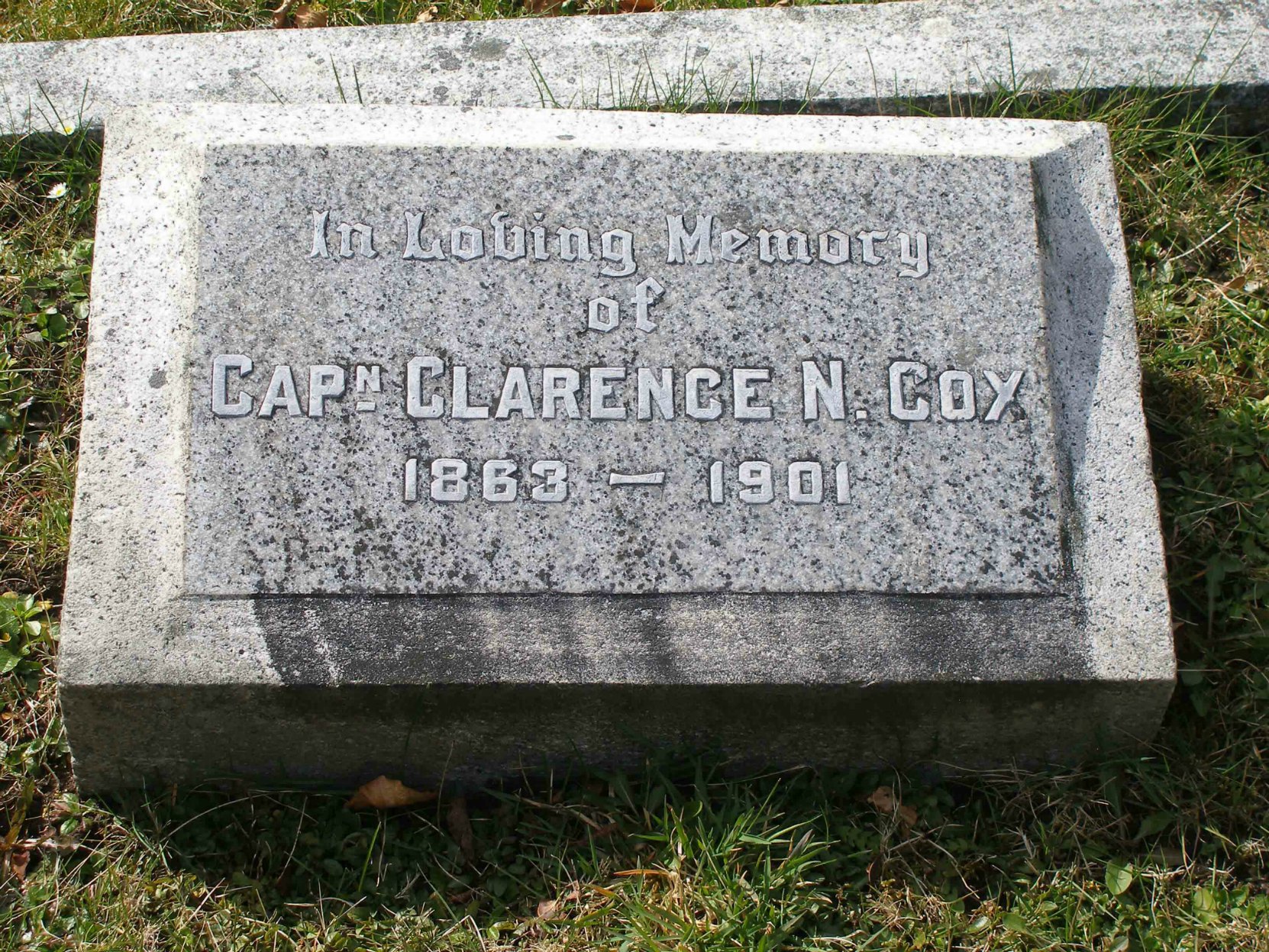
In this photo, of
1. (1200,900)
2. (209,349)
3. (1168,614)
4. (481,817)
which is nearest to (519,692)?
(481,817)

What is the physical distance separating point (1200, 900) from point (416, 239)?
1680 millimetres

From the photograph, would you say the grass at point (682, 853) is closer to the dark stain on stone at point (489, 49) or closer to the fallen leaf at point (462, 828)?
the fallen leaf at point (462, 828)

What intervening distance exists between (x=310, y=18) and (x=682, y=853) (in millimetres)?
2284

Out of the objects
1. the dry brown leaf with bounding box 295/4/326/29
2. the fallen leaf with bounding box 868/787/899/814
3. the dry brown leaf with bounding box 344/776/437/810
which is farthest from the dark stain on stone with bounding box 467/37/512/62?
the fallen leaf with bounding box 868/787/899/814

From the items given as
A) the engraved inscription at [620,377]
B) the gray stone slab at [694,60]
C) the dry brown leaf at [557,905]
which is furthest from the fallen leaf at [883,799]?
the gray stone slab at [694,60]

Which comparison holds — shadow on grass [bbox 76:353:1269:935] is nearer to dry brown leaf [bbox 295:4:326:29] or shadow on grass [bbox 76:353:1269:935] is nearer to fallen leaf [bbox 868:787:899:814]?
fallen leaf [bbox 868:787:899:814]

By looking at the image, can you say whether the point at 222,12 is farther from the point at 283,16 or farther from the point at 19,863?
the point at 19,863

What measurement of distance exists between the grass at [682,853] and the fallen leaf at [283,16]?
1504 millimetres

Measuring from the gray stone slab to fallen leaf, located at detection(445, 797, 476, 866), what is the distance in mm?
1544

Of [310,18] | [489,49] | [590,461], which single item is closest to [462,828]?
[590,461]

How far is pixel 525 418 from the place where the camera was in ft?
6.22

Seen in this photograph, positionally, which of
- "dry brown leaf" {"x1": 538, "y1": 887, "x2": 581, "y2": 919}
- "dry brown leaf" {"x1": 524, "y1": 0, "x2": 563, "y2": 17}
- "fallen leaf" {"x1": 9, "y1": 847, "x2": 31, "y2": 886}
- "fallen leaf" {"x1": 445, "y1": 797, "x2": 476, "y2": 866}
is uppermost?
"dry brown leaf" {"x1": 524, "y1": 0, "x2": 563, "y2": 17}

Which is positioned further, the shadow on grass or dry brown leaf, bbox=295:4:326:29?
dry brown leaf, bbox=295:4:326:29

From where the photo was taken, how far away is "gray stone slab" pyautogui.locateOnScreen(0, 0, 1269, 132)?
2.70 metres
